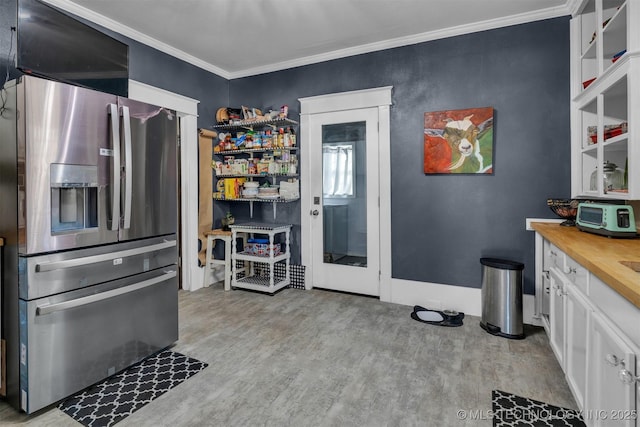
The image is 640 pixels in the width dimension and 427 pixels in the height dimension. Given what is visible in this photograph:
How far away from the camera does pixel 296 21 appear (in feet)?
10.1

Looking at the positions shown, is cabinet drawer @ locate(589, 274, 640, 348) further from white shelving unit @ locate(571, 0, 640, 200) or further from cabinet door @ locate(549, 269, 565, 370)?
white shelving unit @ locate(571, 0, 640, 200)

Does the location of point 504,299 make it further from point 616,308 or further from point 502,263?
point 616,308

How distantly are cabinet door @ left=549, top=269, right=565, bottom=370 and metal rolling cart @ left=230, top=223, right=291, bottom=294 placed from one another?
261cm

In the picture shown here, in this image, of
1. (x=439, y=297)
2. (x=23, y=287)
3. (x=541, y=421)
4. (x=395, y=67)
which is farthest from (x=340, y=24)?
(x=541, y=421)

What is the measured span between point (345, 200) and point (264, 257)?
114 centimetres

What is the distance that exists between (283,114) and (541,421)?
3.49m

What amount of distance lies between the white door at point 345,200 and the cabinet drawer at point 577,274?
6.39ft

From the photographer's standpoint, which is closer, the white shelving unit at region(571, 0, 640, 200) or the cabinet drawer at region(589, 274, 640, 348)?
the cabinet drawer at region(589, 274, 640, 348)

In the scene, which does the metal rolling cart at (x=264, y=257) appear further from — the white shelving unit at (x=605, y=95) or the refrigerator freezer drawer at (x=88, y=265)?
the white shelving unit at (x=605, y=95)

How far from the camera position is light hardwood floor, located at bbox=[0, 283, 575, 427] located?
1800mm

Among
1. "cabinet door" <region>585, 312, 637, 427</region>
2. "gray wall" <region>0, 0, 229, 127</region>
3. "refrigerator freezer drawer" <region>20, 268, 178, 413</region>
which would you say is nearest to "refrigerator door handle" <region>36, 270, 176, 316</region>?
"refrigerator freezer drawer" <region>20, 268, 178, 413</region>

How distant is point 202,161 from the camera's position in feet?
13.5

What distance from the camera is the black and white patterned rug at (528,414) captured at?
1.72 metres

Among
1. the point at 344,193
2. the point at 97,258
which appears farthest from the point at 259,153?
the point at 97,258
